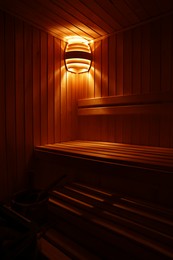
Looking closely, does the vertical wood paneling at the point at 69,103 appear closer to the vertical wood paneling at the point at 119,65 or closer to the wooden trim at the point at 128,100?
the wooden trim at the point at 128,100

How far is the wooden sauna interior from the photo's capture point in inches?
82.7

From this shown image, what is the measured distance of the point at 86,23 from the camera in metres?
2.40

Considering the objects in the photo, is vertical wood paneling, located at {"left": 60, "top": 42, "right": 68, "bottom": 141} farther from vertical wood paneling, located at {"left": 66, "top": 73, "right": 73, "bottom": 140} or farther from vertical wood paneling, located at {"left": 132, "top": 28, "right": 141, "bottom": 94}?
vertical wood paneling, located at {"left": 132, "top": 28, "right": 141, "bottom": 94}

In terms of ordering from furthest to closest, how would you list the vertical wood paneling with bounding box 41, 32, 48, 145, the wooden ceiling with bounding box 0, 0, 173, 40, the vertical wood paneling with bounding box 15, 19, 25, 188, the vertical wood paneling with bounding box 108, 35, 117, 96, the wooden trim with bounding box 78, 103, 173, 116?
the vertical wood paneling with bounding box 108, 35, 117, 96, the vertical wood paneling with bounding box 41, 32, 48, 145, the vertical wood paneling with bounding box 15, 19, 25, 188, the wooden trim with bounding box 78, 103, 173, 116, the wooden ceiling with bounding box 0, 0, 173, 40

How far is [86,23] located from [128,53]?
25.1 inches

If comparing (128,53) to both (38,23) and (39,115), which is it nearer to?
(38,23)

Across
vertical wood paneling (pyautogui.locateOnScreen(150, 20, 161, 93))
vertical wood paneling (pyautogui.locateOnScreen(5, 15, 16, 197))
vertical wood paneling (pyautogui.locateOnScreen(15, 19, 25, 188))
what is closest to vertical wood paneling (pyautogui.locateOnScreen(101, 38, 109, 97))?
vertical wood paneling (pyautogui.locateOnScreen(150, 20, 161, 93))

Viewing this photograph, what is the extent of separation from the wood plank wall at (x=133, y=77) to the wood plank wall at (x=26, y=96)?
476 mm

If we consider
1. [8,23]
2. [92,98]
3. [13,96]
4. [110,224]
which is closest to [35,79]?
[13,96]

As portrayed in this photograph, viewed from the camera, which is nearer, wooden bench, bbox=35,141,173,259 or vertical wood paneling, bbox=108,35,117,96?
wooden bench, bbox=35,141,173,259

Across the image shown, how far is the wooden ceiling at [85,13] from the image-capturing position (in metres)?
2.01

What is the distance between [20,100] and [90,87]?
1.09m

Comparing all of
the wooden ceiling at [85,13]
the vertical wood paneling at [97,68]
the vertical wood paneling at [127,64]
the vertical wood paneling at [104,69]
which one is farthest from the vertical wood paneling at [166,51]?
the vertical wood paneling at [97,68]

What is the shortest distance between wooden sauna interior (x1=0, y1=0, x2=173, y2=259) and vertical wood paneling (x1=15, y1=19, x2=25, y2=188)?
11 millimetres
